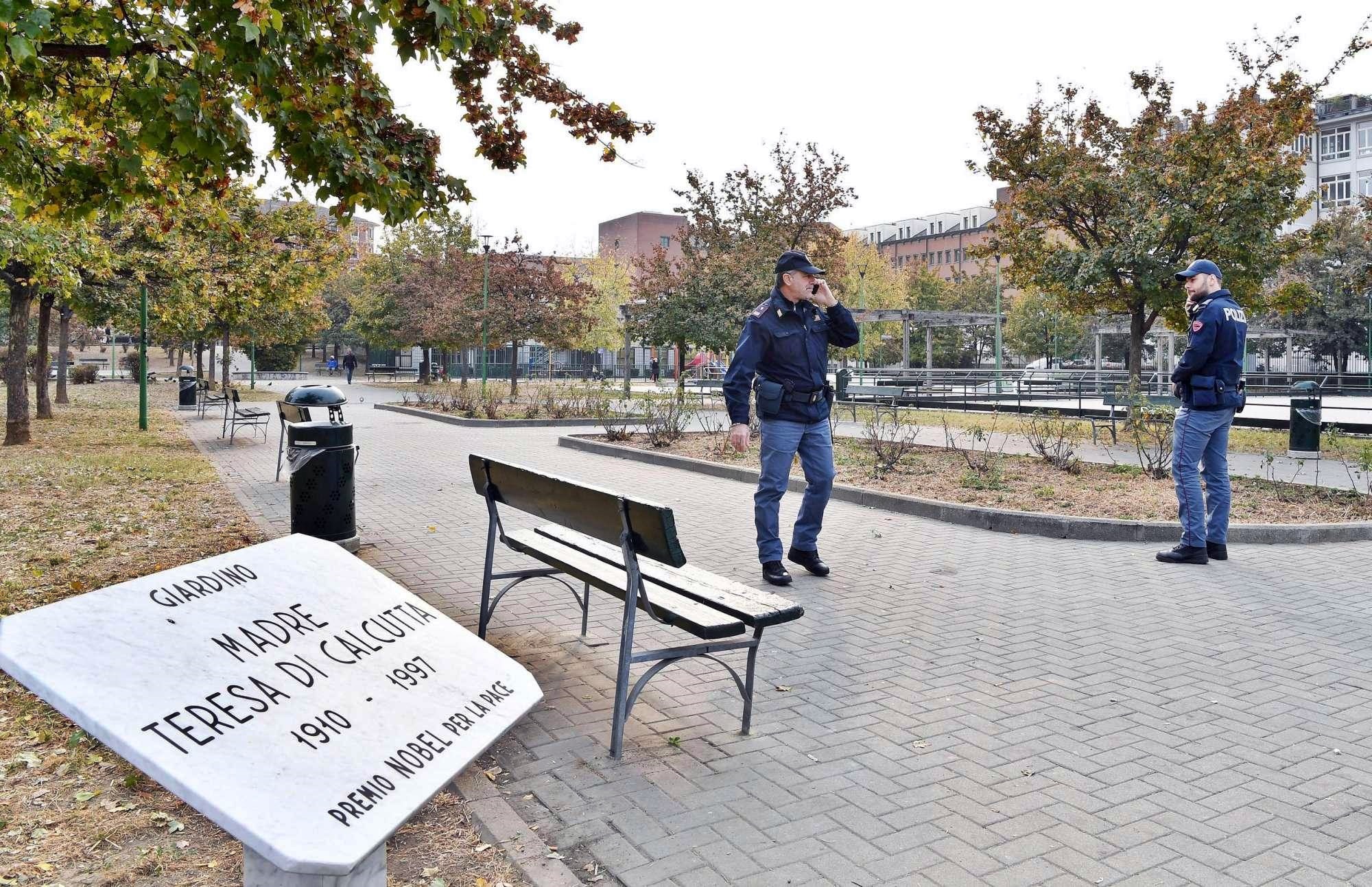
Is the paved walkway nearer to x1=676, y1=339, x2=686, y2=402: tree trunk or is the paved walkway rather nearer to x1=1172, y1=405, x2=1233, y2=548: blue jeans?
x1=1172, y1=405, x2=1233, y2=548: blue jeans

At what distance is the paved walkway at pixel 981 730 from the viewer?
3.14 metres

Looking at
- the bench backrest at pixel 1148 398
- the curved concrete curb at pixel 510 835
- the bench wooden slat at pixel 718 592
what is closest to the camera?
the curved concrete curb at pixel 510 835

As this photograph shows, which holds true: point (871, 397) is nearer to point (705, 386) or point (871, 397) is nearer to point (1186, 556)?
point (705, 386)

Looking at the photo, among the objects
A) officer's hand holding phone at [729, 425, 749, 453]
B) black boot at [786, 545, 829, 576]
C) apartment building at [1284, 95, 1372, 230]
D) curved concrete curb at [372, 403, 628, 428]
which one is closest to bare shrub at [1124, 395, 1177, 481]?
black boot at [786, 545, 829, 576]

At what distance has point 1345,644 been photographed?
17.8ft

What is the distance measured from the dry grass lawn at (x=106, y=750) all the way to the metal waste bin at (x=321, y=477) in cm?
60

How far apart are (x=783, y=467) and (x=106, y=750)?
404 centimetres

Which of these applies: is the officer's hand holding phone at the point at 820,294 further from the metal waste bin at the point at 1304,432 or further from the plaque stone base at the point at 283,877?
the metal waste bin at the point at 1304,432

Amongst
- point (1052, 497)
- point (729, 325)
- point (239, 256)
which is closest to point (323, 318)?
point (729, 325)

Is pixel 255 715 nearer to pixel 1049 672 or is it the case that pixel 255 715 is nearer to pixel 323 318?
pixel 1049 672

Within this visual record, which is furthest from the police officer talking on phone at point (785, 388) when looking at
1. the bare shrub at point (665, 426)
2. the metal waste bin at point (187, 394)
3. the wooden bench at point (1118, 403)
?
the metal waste bin at point (187, 394)

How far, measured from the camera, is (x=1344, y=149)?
6594cm

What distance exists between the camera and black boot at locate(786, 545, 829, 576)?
6.97 m

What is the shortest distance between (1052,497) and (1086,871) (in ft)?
23.5
